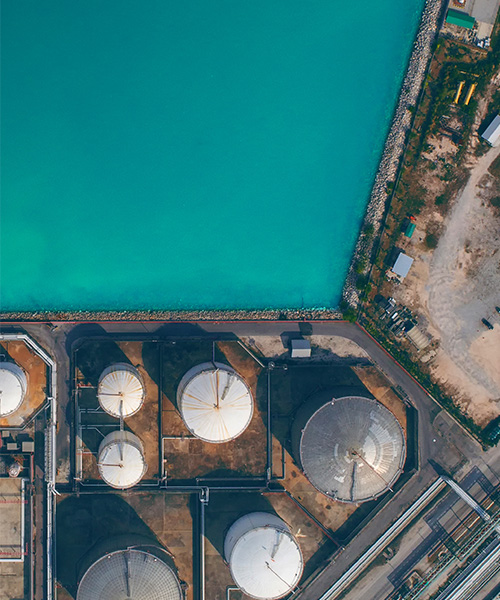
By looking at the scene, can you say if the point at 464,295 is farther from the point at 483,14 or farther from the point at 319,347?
the point at 483,14

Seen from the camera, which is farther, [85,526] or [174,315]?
[174,315]

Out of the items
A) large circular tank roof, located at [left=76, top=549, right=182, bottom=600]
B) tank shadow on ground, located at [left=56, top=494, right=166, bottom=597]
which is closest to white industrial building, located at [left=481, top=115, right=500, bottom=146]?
large circular tank roof, located at [left=76, top=549, right=182, bottom=600]

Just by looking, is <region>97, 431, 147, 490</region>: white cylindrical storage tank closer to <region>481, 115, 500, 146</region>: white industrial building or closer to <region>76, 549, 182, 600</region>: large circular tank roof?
<region>76, 549, 182, 600</region>: large circular tank roof

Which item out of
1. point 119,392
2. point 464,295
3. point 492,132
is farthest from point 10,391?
point 492,132

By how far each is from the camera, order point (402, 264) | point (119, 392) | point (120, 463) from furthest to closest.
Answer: point (402, 264) < point (119, 392) < point (120, 463)

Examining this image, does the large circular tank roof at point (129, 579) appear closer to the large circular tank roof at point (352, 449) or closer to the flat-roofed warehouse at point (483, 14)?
the large circular tank roof at point (352, 449)

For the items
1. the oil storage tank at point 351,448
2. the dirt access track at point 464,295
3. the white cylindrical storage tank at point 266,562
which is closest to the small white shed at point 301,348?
the oil storage tank at point 351,448
